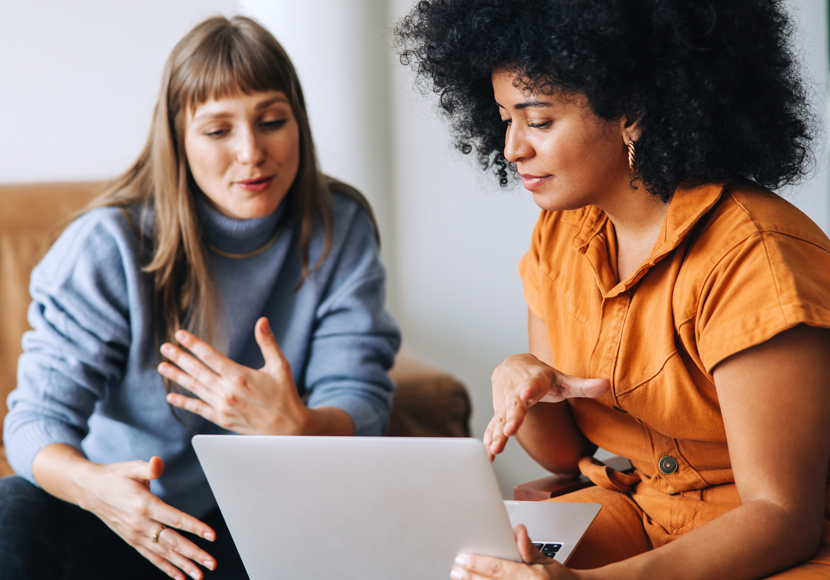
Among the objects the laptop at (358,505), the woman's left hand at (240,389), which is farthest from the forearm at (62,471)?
the laptop at (358,505)

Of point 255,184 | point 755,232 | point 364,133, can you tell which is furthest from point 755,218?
point 364,133

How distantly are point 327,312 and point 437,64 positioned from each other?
0.62m

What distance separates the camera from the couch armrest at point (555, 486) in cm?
111

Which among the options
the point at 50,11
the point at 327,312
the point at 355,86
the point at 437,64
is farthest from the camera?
the point at 355,86

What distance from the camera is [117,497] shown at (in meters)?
1.13

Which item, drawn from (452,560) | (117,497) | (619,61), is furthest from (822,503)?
(117,497)

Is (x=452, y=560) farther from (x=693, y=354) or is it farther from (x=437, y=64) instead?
(x=437, y=64)

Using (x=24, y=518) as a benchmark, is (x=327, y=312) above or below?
above

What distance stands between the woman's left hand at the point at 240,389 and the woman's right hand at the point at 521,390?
16.3 inches

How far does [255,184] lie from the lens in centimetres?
142

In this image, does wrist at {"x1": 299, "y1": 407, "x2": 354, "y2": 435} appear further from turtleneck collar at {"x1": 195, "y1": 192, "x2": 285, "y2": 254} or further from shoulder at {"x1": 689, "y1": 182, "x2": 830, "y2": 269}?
shoulder at {"x1": 689, "y1": 182, "x2": 830, "y2": 269}

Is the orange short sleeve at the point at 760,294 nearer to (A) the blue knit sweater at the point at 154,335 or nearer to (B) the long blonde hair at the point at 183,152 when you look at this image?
(A) the blue knit sweater at the point at 154,335

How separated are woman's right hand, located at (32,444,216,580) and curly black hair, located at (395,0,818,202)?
0.76m

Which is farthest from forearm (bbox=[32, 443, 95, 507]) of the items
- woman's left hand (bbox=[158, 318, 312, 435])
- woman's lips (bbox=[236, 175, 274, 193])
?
woman's lips (bbox=[236, 175, 274, 193])
